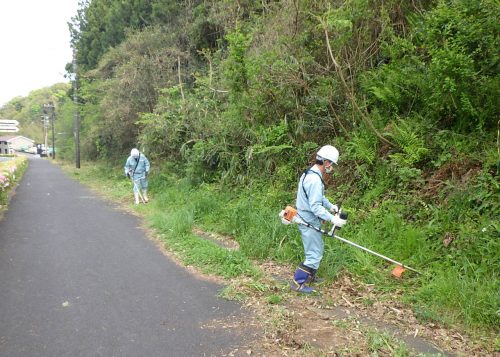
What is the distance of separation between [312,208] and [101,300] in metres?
2.97

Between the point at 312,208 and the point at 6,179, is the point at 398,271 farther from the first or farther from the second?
the point at 6,179

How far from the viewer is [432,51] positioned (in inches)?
237

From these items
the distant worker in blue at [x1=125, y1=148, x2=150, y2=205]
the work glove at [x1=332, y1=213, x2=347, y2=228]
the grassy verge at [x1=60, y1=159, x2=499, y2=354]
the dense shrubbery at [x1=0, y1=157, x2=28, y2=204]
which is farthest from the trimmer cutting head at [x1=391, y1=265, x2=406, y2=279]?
the dense shrubbery at [x1=0, y1=157, x2=28, y2=204]

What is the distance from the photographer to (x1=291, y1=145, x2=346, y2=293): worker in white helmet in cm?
495

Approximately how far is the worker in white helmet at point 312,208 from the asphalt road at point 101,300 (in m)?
1.05

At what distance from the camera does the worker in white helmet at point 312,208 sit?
195 inches

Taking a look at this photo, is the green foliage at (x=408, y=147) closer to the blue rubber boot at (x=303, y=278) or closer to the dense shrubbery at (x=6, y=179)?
the blue rubber boot at (x=303, y=278)

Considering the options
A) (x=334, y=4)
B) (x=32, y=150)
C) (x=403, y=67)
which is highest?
(x=334, y=4)

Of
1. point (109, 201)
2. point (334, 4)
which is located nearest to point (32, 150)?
point (109, 201)

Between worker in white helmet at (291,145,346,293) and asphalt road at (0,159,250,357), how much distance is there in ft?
3.44

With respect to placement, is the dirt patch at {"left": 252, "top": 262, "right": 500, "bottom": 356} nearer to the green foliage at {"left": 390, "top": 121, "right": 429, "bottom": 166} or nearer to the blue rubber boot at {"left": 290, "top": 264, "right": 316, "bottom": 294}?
the blue rubber boot at {"left": 290, "top": 264, "right": 316, "bottom": 294}

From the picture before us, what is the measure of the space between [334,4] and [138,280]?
6695 mm

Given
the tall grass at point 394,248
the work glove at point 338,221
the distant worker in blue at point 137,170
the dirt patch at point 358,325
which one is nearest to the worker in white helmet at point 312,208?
the work glove at point 338,221

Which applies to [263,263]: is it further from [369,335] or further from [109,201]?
[109,201]
